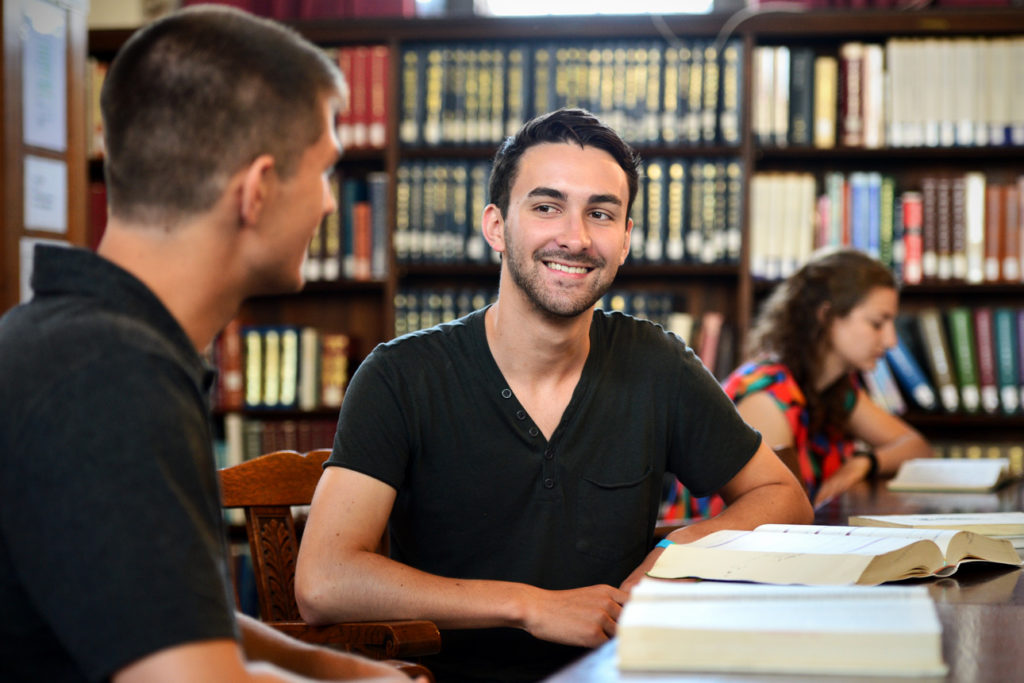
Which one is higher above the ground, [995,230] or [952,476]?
[995,230]

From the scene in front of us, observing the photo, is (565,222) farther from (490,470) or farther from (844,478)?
(844,478)

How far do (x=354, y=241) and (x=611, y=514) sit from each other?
6.60 feet

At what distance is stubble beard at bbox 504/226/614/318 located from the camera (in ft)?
5.38

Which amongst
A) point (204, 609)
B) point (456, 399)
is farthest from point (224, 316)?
point (456, 399)

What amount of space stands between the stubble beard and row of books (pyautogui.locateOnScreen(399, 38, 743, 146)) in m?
1.62

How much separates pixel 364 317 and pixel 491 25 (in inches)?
40.8

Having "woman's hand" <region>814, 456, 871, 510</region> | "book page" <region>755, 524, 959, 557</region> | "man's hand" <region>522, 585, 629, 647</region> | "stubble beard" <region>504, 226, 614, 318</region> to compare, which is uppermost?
"stubble beard" <region>504, 226, 614, 318</region>

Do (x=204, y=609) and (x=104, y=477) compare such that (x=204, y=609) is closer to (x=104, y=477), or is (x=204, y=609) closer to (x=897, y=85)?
(x=104, y=477)

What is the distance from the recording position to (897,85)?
10.7 ft

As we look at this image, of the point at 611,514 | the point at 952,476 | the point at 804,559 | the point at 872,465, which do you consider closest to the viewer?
the point at 804,559

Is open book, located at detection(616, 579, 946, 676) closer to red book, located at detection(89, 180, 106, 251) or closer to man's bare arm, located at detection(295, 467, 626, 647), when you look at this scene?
man's bare arm, located at detection(295, 467, 626, 647)

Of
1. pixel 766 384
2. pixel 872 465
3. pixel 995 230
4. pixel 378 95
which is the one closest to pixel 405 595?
pixel 766 384

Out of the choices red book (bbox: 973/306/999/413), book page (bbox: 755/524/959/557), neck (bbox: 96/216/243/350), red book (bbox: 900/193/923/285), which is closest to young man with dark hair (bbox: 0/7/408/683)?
neck (bbox: 96/216/243/350)

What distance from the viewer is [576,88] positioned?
331 cm
